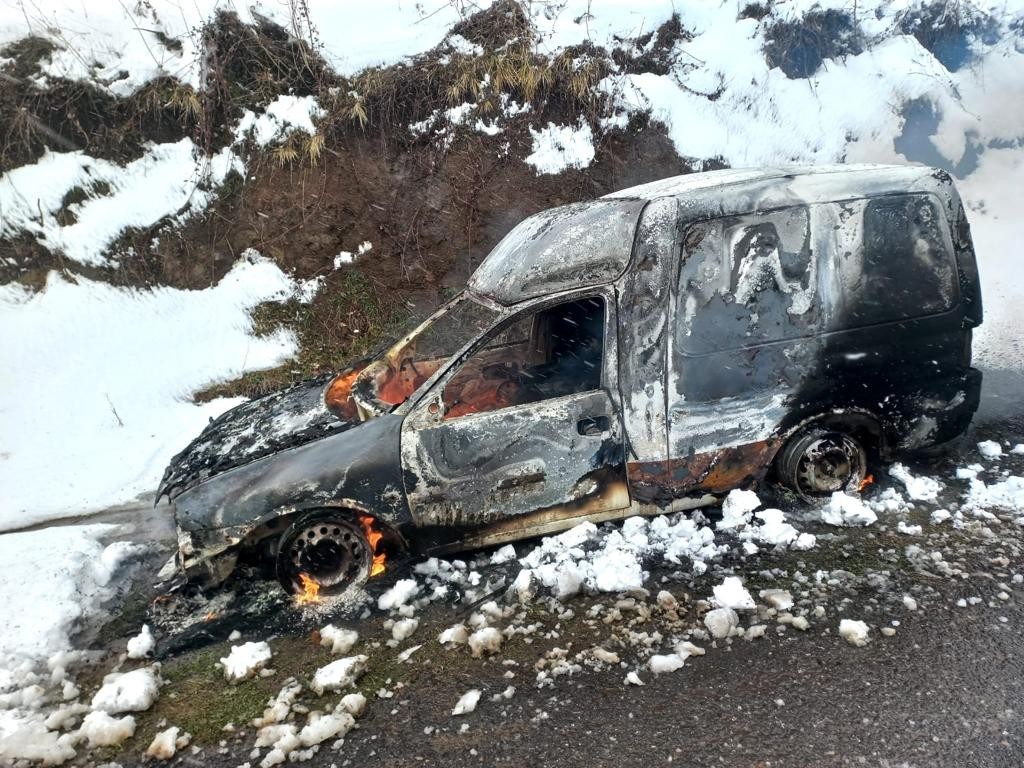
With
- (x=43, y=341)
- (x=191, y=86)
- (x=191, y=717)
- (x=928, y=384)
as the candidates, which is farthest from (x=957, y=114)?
(x=43, y=341)

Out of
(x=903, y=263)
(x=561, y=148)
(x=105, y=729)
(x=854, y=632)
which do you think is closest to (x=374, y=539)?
(x=105, y=729)

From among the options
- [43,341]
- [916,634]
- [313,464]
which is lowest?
[916,634]

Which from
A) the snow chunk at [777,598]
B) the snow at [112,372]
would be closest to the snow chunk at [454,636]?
the snow chunk at [777,598]

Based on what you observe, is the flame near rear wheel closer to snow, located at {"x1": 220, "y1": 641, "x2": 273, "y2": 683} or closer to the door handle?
snow, located at {"x1": 220, "y1": 641, "x2": 273, "y2": 683}

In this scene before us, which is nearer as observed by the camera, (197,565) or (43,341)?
(197,565)

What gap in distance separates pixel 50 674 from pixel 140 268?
5.36 metres

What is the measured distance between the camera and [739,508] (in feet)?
12.9

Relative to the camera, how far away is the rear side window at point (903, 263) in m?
3.79

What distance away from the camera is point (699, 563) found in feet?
11.9

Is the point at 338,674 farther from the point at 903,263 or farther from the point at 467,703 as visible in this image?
the point at 903,263

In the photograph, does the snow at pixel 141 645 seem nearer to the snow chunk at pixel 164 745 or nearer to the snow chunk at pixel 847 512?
the snow chunk at pixel 164 745

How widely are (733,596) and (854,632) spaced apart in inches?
21.7

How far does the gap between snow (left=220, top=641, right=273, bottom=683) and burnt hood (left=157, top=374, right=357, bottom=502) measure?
0.95m

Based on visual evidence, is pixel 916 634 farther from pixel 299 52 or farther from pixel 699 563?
pixel 299 52
